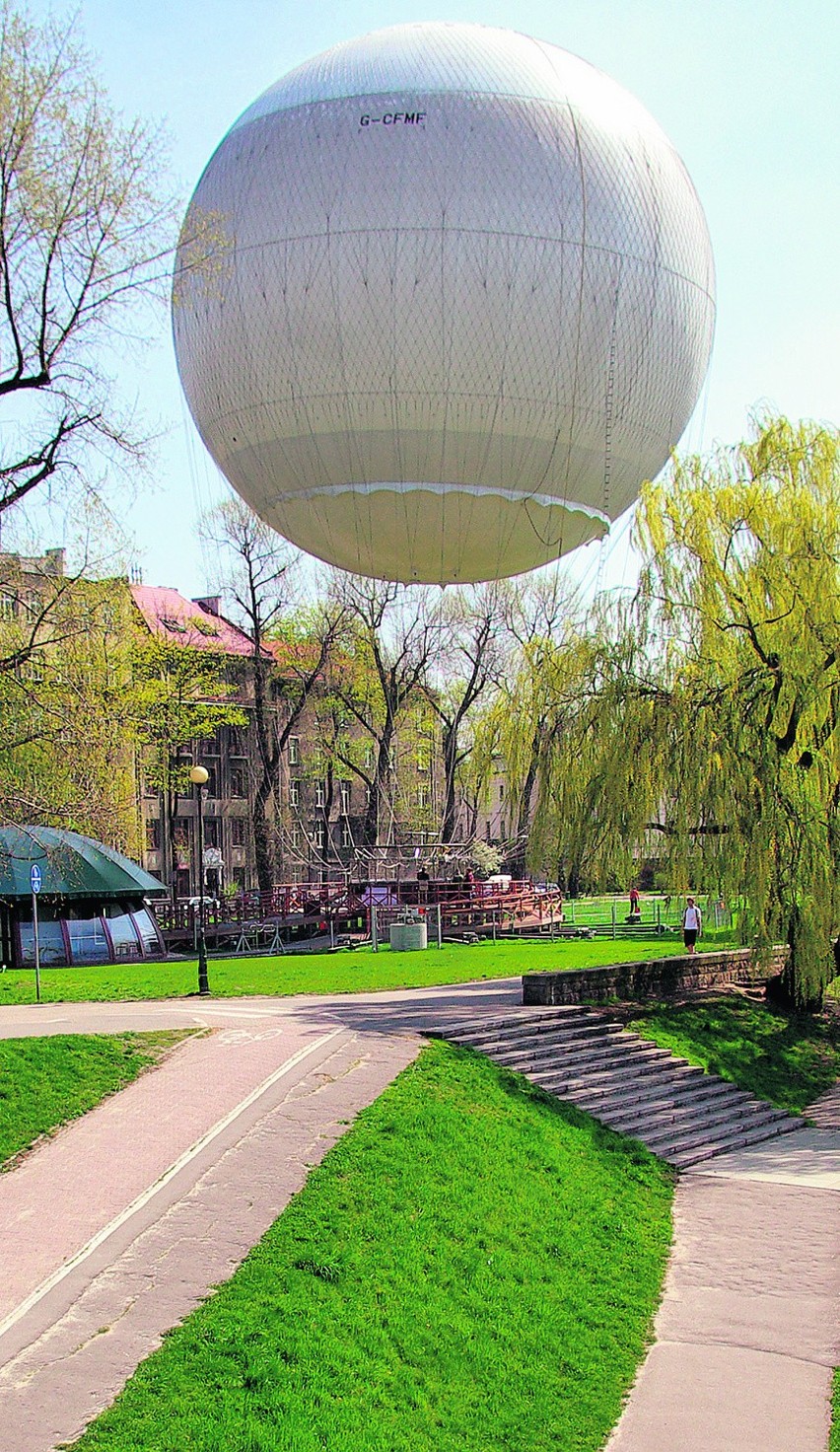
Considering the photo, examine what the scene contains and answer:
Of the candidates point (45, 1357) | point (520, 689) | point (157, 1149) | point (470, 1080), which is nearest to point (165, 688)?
point (520, 689)

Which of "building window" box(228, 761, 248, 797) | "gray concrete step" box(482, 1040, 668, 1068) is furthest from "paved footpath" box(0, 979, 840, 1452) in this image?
"building window" box(228, 761, 248, 797)

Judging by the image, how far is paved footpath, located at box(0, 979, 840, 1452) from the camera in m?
9.56

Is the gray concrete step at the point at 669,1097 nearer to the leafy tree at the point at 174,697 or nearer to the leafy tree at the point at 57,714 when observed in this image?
the leafy tree at the point at 57,714

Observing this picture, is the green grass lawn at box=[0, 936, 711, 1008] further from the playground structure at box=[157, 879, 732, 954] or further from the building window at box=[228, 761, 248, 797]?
the building window at box=[228, 761, 248, 797]

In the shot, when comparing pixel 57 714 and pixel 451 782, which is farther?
pixel 451 782

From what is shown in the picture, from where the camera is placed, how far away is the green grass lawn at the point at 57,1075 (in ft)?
45.9

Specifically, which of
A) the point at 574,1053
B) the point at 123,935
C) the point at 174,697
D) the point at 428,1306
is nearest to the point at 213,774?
the point at 174,697

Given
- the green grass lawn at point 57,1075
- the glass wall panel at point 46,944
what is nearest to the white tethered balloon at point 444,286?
the green grass lawn at point 57,1075

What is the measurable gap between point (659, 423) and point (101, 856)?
65.4 ft

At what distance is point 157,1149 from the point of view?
13.4 meters

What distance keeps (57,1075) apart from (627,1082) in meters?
8.72

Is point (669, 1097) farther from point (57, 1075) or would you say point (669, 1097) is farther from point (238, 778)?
point (238, 778)

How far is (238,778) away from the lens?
244ft

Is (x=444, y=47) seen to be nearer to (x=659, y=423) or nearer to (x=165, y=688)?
(x=659, y=423)
